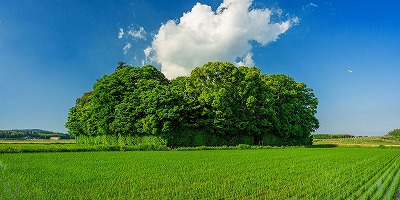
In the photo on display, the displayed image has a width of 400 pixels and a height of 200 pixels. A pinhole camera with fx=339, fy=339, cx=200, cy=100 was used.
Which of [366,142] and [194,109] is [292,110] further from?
[366,142]

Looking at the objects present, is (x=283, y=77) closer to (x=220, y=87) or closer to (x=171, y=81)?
(x=220, y=87)

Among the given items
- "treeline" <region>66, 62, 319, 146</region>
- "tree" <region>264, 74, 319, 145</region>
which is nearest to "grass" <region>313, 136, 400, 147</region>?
"tree" <region>264, 74, 319, 145</region>

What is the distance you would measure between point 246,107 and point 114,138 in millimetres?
20379

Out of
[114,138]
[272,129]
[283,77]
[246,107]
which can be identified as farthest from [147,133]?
[283,77]

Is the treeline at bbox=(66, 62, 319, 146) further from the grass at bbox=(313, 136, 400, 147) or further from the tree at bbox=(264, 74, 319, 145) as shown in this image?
A: the grass at bbox=(313, 136, 400, 147)

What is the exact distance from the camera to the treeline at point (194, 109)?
149ft

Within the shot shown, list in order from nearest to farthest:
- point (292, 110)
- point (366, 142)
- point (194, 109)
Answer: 1. point (194, 109)
2. point (292, 110)
3. point (366, 142)

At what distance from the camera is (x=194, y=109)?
4881 centimetres

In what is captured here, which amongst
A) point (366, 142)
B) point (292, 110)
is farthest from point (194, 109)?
point (366, 142)

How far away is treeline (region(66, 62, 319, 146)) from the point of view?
45.5 m

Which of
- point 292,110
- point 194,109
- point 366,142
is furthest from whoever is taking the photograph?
point 366,142

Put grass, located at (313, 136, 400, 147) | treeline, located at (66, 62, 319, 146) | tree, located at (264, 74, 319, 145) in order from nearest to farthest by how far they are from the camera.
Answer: treeline, located at (66, 62, 319, 146), tree, located at (264, 74, 319, 145), grass, located at (313, 136, 400, 147)

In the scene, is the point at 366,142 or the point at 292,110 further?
the point at 366,142

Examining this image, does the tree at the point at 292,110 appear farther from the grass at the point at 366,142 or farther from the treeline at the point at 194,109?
the grass at the point at 366,142
